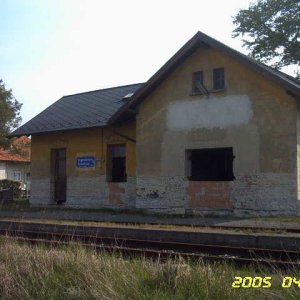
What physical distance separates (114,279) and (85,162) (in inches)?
686

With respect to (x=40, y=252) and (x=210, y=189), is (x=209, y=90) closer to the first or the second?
(x=210, y=189)

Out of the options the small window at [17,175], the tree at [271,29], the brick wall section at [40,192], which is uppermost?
the tree at [271,29]

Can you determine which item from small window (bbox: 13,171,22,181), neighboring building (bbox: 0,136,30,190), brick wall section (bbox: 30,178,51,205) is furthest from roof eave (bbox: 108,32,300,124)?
small window (bbox: 13,171,22,181)

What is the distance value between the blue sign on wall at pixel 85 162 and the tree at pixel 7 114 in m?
12.3

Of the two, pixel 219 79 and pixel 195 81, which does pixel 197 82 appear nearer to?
pixel 195 81

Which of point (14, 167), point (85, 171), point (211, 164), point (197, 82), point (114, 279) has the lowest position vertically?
point (114, 279)

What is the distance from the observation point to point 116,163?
23.2 metres

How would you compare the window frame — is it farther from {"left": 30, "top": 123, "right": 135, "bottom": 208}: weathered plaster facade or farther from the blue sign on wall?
the blue sign on wall

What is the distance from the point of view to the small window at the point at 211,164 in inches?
807

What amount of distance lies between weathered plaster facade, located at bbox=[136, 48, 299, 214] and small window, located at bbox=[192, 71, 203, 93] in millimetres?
206

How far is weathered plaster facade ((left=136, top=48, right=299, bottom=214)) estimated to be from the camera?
57.6 ft

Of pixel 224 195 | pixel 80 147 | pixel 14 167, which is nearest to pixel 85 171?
pixel 80 147

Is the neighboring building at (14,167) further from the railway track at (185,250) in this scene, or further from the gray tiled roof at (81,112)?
the railway track at (185,250)
